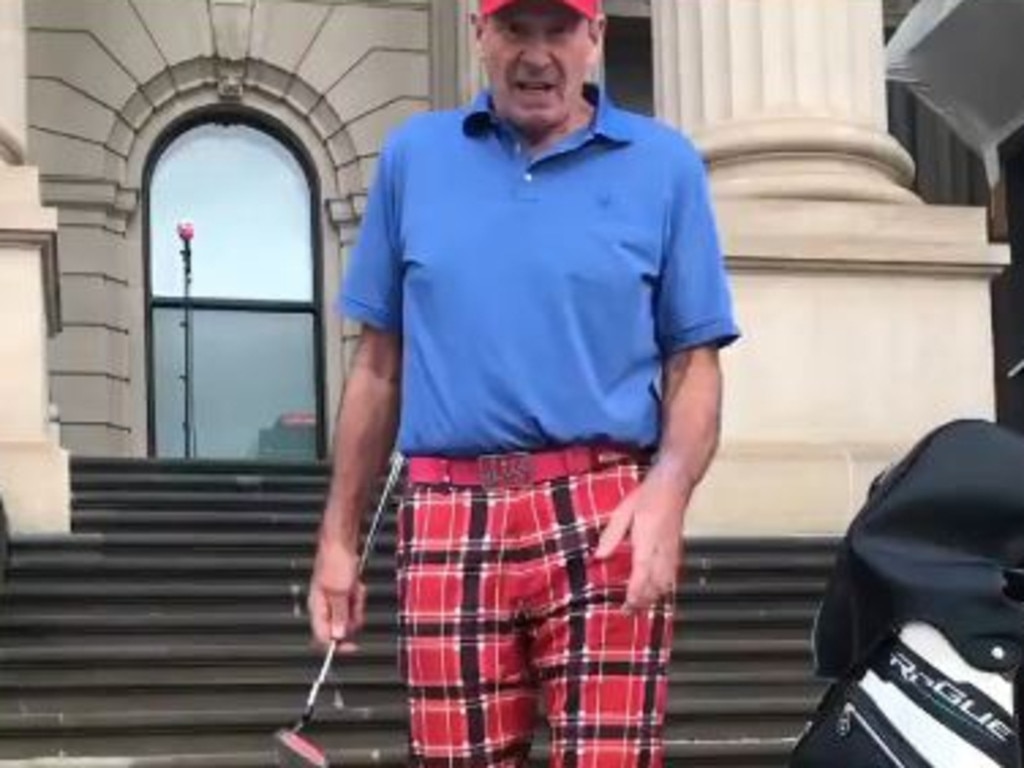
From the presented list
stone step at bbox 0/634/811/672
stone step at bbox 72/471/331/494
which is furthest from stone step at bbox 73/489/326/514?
stone step at bbox 0/634/811/672

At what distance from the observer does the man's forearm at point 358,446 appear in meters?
3.44

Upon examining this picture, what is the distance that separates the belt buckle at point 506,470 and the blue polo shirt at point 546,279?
0.05 feet

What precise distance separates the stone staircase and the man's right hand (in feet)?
10.8

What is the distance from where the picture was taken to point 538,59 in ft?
10.9

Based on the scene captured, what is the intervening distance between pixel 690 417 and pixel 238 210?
1567 centimetres

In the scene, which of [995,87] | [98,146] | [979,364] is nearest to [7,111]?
[979,364]

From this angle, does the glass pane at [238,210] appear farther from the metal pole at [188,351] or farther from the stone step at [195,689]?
the stone step at [195,689]

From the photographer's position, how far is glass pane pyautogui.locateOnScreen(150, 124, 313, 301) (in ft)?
60.7

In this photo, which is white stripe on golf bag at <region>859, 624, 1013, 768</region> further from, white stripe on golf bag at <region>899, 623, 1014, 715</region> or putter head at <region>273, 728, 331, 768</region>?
putter head at <region>273, 728, 331, 768</region>

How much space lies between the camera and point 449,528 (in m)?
3.28

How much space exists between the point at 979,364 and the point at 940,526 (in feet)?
30.2

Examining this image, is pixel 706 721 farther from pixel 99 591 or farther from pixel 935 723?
pixel 935 723

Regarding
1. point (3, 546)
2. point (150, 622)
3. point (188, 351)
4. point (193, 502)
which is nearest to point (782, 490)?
point (193, 502)

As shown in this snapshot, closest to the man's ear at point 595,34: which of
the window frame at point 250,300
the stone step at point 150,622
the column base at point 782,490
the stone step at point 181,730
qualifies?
the stone step at point 181,730
